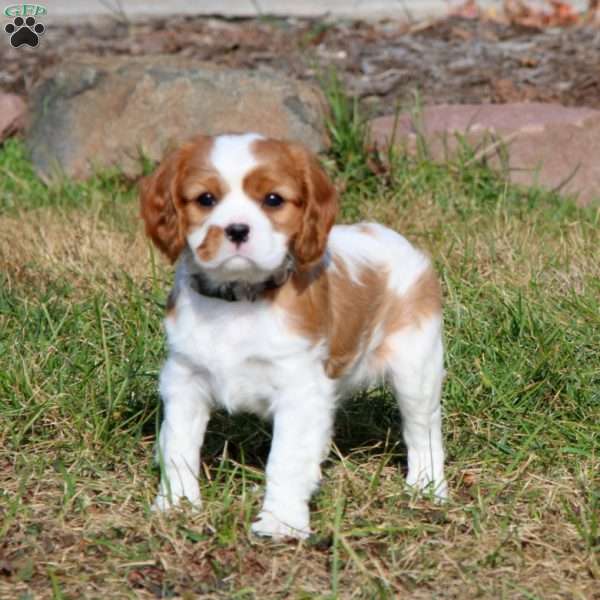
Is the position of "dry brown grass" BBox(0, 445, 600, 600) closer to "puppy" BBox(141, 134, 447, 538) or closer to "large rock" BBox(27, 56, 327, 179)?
"puppy" BBox(141, 134, 447, 538)

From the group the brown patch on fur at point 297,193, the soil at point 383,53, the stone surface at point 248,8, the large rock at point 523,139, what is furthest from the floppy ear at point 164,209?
the stone surface at point 248,8

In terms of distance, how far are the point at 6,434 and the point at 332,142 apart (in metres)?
3.75

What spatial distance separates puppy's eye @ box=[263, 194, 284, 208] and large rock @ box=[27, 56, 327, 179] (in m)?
4.05

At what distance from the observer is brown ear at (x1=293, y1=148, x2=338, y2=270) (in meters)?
4.02

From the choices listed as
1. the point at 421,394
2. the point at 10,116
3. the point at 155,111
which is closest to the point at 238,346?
the point at 421,394

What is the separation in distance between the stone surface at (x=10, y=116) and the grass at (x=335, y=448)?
78.2 inches

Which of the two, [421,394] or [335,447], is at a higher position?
[421,394]

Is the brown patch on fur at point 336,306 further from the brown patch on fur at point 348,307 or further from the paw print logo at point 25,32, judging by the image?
the paw print logo at point 25,32

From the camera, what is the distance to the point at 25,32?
375 inches

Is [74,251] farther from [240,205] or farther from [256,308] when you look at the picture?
[240,205]

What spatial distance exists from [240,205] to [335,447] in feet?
3.69

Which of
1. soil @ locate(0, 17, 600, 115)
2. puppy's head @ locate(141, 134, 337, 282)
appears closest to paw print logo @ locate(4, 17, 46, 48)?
soil @ locate(0, 17, 600, 115)

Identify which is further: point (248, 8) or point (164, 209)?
point (248, 8)

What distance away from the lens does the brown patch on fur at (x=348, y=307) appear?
13.5 ft
